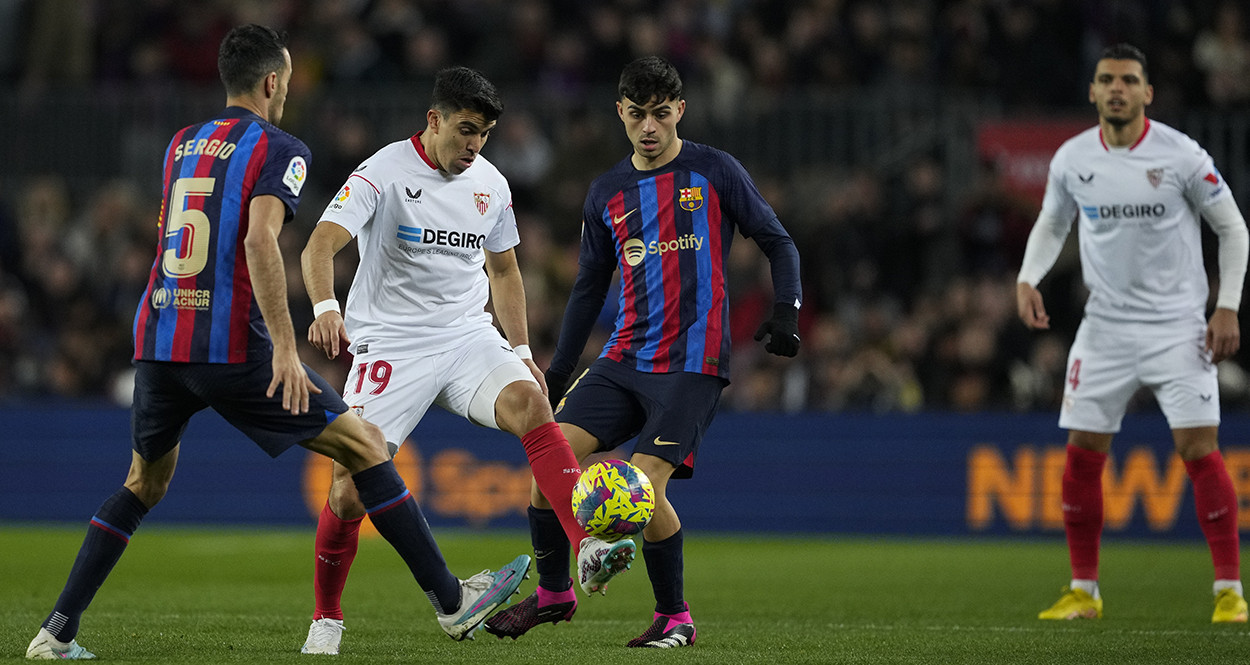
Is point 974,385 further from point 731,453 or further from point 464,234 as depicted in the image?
point 464,234

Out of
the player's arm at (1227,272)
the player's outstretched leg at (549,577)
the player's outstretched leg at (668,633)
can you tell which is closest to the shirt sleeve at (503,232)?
the player's outstretched leg at (549,577)

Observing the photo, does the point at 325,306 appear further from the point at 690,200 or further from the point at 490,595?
the point at 690,200

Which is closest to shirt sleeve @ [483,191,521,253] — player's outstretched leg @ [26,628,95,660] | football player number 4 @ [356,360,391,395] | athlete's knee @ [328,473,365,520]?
football player number 4 @ [356,360,391,395]

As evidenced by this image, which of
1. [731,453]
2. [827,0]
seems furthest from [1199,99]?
[731,453]

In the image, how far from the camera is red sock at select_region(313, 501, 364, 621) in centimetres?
662

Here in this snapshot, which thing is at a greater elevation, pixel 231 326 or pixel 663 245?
pixel 663 245

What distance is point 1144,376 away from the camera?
831 centimetres

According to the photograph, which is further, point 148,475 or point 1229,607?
point 1229,607

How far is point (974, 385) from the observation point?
14.1 meters

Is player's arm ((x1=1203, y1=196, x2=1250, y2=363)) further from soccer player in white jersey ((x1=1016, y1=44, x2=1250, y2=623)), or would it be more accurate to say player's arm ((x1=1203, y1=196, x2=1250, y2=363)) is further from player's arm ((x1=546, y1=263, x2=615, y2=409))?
player's arm ((x1=546, y1=263, x2=615, y2=409))

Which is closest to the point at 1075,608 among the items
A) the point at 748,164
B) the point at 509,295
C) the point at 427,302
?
the point at 509,295

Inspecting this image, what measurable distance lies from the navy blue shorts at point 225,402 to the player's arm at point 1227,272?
14.8 ft

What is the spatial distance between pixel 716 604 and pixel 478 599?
2771 mm

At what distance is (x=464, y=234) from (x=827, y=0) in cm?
1092
